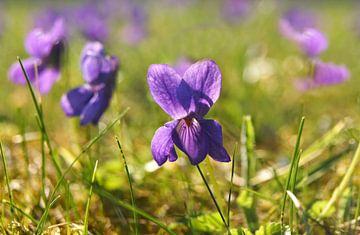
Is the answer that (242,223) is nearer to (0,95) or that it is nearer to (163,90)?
(163,90)

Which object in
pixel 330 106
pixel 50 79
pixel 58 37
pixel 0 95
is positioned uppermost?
pixel 58 37

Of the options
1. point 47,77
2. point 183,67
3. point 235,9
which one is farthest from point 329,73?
point 235,9

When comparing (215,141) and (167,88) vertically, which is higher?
(167,88)

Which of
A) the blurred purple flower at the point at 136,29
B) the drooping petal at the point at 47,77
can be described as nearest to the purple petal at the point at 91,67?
the drooping petal at the point at 47,77

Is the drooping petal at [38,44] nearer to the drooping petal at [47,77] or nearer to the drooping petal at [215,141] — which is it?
the drooping petal at [47,77]

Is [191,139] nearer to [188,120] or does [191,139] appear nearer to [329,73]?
[188,120]

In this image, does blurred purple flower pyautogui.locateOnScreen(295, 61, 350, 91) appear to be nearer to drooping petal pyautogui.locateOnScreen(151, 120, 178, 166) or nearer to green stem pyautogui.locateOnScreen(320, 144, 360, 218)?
green stem pyautogui.locateOnScreen(320, 144, 360, 218)

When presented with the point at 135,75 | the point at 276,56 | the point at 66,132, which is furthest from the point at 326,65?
the point at 276,56
